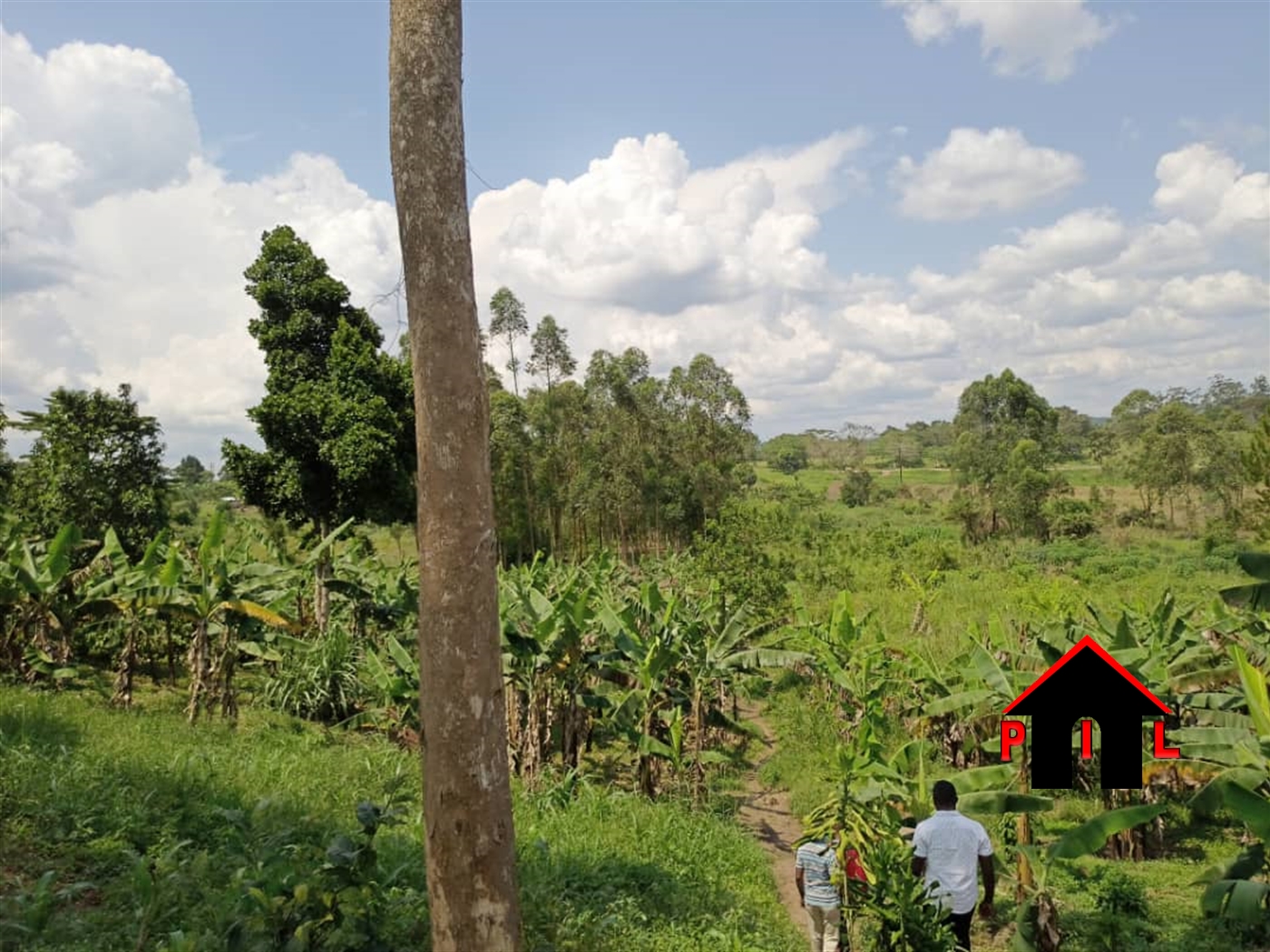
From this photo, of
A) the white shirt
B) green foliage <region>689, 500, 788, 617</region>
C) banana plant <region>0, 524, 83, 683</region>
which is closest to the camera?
the white shirt

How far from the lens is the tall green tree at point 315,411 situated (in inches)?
640

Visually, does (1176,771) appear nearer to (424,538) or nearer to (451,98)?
(424,538)

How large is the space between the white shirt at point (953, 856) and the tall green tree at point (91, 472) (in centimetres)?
1490

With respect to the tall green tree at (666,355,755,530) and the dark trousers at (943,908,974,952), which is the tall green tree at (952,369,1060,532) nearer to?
the tall green tree at (666,355,755,530)

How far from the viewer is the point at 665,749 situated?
9766 mm

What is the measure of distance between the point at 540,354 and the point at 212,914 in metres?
33.2

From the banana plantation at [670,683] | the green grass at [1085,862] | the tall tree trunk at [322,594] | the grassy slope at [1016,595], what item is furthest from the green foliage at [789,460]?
the banana plantation at [670,683]

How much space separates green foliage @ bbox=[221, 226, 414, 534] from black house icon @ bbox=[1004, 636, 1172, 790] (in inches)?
501

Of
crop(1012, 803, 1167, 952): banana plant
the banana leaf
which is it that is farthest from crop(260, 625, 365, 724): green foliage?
the banana leaf

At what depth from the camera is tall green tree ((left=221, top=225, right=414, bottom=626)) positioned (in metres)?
16.2

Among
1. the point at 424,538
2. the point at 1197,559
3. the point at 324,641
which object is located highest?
the point at 424,538

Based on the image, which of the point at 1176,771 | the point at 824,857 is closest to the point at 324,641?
the point at 824,857

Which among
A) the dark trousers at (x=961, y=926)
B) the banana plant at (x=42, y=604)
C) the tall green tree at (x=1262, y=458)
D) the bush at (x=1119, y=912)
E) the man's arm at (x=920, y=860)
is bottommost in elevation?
the bush at (x=1119, y=912)

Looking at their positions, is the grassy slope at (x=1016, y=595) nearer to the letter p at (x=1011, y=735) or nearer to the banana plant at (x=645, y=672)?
the letter p at (x=1011, y=735)
